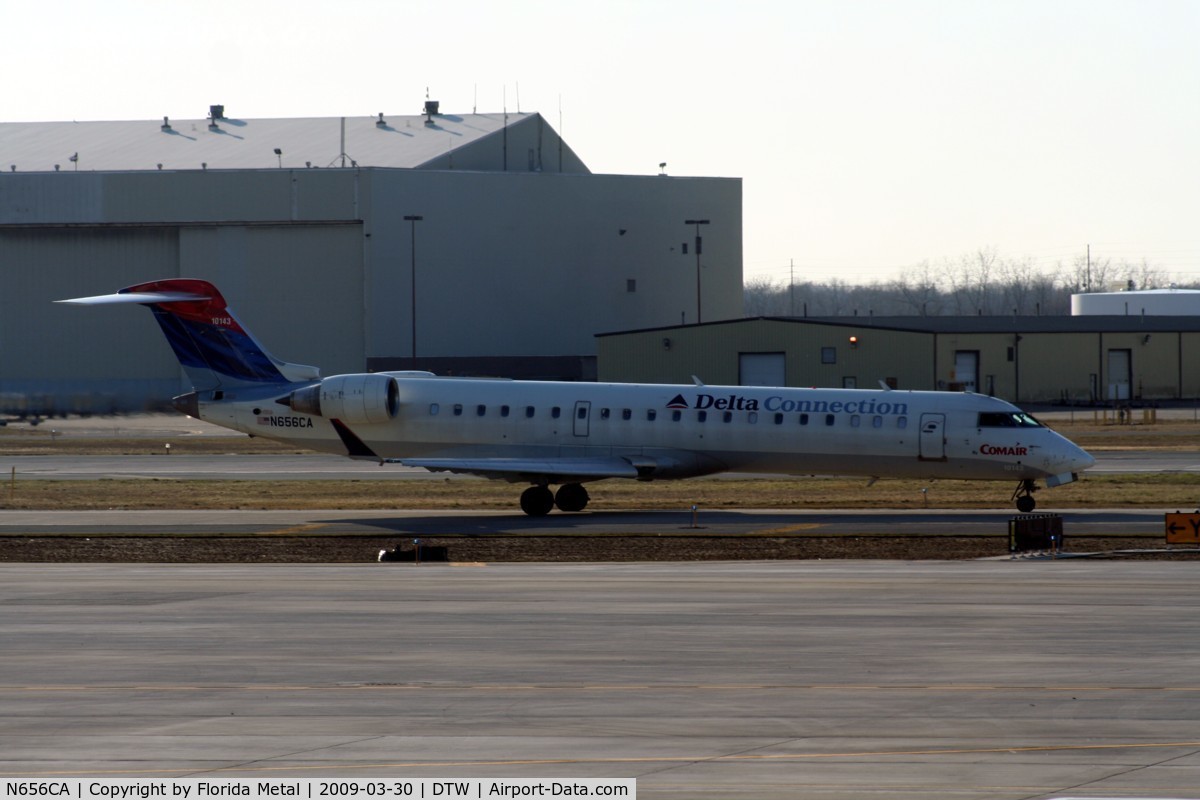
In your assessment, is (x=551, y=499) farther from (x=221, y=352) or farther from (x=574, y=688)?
(x=574, y=688)

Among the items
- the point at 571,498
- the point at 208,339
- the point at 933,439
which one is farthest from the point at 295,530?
the point at 933,439

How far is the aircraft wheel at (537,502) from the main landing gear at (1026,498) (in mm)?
10578

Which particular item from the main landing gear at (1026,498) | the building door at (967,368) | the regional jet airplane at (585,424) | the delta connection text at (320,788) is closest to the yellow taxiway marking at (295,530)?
the regional jet airplane at (585,424)

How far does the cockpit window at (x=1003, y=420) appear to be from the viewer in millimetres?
34125

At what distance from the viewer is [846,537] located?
30.1m

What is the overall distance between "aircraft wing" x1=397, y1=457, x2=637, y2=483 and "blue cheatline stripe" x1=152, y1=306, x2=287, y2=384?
4879mm

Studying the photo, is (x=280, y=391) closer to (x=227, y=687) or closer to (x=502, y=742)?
(x=227, y=687)

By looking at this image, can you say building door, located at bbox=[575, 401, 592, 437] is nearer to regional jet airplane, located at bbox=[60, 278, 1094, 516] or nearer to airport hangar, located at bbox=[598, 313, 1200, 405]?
regional jet airplane, located at bbox=[60, 278, 1094, 516]

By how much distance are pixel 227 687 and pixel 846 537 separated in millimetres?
16774

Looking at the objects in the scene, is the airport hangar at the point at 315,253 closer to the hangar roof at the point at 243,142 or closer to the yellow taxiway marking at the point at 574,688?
the hangar roof at the point at 243,142

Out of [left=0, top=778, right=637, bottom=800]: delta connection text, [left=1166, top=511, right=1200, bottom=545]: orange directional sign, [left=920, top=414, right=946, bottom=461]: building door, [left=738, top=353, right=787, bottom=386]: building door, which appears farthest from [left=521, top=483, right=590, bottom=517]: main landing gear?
[left=738, top=353, right=787, bottom=386]: building door

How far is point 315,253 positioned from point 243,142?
11804 millimetres

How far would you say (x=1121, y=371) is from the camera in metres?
84.9

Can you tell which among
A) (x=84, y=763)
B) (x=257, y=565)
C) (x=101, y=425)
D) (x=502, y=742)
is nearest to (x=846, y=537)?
(x=257, y=565)
